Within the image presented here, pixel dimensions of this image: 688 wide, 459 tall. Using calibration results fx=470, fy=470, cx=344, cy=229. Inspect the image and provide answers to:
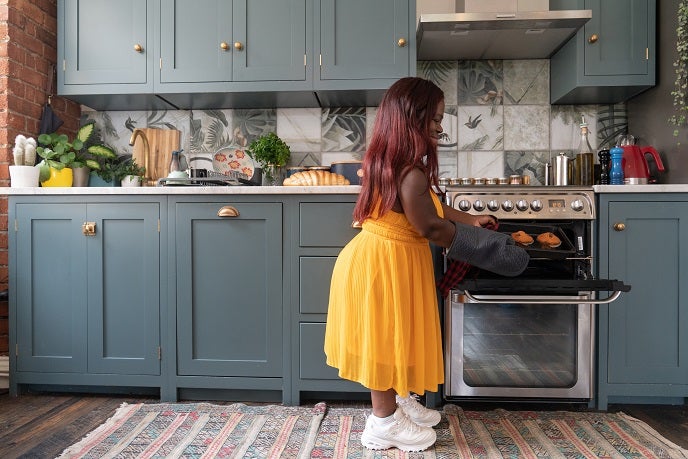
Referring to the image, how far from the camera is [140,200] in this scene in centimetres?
206

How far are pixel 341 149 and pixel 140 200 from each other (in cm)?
114

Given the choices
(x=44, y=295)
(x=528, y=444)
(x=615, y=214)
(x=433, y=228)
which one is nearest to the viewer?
(x=433, y=228)

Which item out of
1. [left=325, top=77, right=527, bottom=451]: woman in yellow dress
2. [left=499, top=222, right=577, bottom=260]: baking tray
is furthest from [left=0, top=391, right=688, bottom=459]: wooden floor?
[left=499, top=222, right=577, bottom=260]: baking tray

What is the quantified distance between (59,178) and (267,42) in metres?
1.21

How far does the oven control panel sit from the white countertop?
1.57 feet

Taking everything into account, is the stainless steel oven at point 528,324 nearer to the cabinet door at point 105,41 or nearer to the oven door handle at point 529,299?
the oven door handle at point 529,299

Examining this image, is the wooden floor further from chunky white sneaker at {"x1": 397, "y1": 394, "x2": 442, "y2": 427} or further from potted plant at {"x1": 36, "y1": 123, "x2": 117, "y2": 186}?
potted plant at {"x1": 36, "y1": 123, "x2": 117, "y2": 186}

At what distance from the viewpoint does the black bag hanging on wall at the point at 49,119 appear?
2436 millimetres

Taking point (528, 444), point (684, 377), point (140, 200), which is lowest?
point (528, 444)

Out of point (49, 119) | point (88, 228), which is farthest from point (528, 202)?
point (49, 119)

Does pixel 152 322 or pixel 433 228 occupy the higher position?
pixel 433 228

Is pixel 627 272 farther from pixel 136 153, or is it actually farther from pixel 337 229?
pixel 136 153

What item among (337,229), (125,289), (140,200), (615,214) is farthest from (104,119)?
(615,214)

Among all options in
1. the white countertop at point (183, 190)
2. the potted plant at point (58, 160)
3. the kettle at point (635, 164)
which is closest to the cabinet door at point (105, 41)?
the potted plant at point (58, 160)
